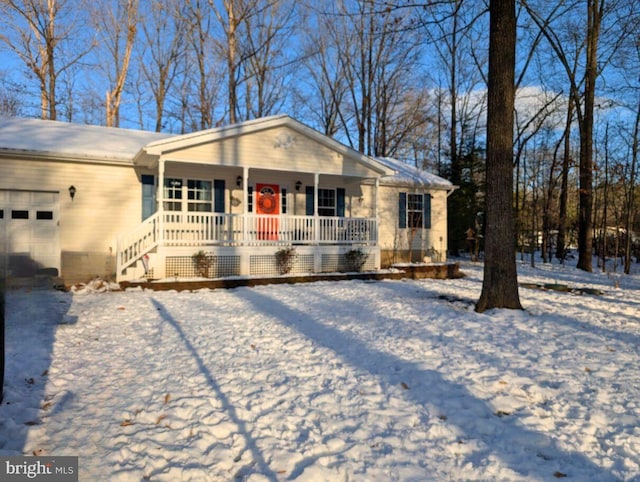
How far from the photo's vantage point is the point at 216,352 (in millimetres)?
4832

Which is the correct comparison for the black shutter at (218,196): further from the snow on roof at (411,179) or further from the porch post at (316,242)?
the snow on roof at (411,179)

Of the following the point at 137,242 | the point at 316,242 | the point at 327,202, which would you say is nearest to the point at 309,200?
the point at 327,202

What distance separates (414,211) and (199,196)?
7.69m

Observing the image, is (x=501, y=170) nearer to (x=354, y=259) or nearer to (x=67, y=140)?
(x=354, y=259)

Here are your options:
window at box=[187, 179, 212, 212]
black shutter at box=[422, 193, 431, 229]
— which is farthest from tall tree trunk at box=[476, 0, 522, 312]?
black shutter at box=[422, 193, 431, 229]

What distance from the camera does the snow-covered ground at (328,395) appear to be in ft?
8.61

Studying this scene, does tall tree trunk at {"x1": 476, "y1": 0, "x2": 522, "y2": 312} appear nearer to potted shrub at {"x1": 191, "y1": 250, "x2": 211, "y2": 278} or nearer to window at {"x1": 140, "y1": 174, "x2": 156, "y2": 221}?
potted shrub at {"x1": 191, "y1": 250, "x2": 211, "y2": 278}

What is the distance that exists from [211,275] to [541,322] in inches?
299

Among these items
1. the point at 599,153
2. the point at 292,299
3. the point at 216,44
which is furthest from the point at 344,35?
the point at 292,299

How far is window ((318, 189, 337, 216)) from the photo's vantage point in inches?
551

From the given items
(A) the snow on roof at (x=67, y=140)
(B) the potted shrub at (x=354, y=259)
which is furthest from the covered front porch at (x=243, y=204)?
(A) the snow on roof at (x=67, y=140)

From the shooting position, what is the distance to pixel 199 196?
39.9ft

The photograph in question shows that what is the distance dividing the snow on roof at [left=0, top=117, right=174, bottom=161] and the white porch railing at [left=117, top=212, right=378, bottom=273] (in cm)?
218

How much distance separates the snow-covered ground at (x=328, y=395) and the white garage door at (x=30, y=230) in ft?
13.5
